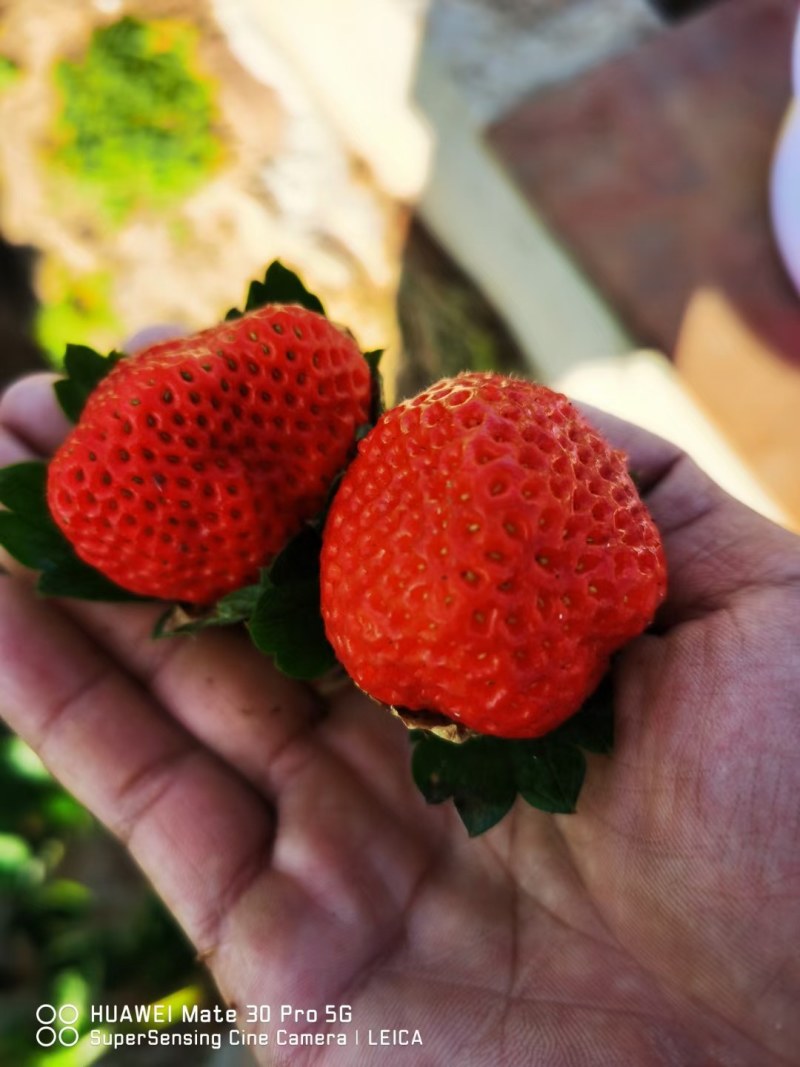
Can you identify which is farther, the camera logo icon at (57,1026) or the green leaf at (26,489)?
the camera logo icon at (57,1026)

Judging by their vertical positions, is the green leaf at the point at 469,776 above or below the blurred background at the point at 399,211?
below

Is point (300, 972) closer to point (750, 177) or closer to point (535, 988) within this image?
point (535, 988)

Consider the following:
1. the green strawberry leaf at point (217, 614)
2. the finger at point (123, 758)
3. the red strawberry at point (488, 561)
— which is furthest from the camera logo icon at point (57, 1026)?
the red strawberry at point (488, 561)

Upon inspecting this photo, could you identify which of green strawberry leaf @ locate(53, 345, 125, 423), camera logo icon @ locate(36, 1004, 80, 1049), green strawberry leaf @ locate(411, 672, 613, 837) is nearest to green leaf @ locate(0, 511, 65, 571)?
green strawberry leaf @ locate(53, 345, 125, 423)

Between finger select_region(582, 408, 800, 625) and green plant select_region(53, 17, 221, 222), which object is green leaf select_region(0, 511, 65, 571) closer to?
finger select_region(582, 408, 800, 625)

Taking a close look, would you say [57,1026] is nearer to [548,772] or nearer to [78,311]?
[548,772]

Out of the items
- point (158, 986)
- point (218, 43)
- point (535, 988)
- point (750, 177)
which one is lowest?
point (158, 986)

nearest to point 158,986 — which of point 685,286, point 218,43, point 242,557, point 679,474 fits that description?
point 242,557

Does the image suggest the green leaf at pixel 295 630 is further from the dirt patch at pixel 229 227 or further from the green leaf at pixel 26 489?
the dirt patch at pixel 229 227
